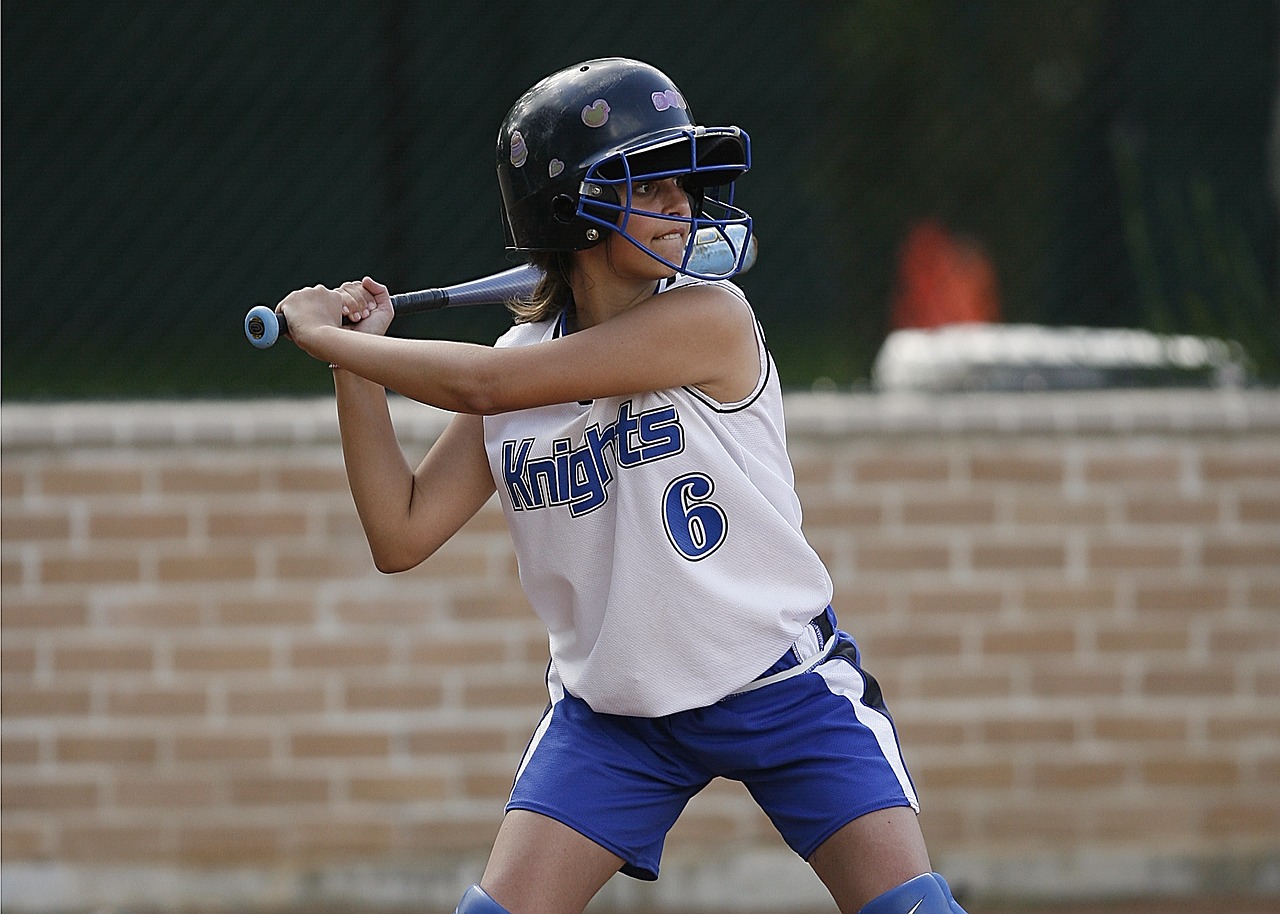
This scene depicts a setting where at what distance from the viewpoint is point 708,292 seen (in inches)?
113

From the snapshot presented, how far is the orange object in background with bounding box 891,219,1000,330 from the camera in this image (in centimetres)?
654

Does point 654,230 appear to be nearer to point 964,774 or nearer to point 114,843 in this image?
point 964,774

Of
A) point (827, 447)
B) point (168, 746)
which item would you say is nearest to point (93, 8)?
point (168, 746)

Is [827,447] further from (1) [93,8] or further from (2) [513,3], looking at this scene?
(1) [93,8]

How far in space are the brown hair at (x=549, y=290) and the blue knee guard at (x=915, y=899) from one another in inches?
45.6

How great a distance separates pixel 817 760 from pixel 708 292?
0.81m

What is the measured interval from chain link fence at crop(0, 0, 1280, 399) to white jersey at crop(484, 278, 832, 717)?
248cm

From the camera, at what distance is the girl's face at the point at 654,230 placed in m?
2.77

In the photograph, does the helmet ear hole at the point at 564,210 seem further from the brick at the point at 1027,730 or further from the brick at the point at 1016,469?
the brick at the point at 1027,730

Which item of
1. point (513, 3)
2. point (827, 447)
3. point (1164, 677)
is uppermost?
point (513, 3)

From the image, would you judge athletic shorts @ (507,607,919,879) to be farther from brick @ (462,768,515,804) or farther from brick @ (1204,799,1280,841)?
brick @ (1204,799,1280,841)

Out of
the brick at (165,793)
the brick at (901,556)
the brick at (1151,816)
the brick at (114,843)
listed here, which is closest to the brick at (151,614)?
the brick at (165,793)

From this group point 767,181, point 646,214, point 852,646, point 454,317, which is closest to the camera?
point 646,214

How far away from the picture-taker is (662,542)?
278cm
